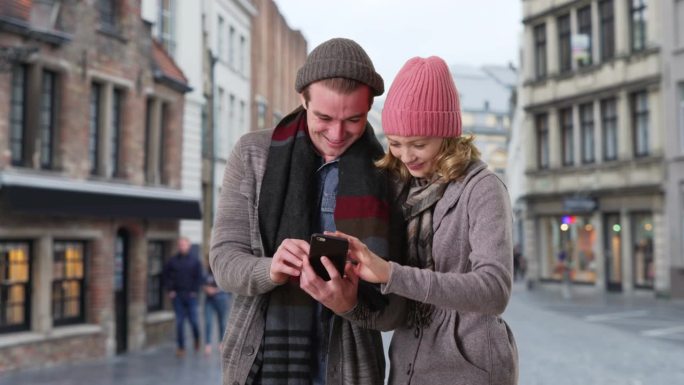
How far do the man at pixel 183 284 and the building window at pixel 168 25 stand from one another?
734cm

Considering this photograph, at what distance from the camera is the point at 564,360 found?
12.7m

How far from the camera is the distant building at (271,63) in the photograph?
111ft

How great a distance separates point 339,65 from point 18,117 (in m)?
11.4

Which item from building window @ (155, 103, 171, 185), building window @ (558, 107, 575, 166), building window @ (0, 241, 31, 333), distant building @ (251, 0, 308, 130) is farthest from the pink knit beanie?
building window @ (558, 107, 575, 166)

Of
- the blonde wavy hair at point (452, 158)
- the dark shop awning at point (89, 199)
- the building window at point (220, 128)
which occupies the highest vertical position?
the building window at point (220, 128)

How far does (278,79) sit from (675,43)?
54.3 ft

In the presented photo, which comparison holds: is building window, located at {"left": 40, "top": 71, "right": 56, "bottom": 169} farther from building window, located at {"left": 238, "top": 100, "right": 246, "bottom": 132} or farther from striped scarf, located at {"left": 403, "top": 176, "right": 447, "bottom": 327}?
building window, located at {"left": 238, "top": 100, "right": 246, "bottom": 132}

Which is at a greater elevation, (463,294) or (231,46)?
(231,46)

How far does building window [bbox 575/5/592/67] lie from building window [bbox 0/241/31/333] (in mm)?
22640

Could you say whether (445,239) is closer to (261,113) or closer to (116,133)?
(116,133)

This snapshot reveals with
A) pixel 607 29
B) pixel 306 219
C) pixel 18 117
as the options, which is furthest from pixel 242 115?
pixel 306 219

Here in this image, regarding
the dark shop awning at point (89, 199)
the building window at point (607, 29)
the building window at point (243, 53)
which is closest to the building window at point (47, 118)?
the dark shop awning at point (89, 199)

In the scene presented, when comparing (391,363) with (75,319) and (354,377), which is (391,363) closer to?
(354,377)

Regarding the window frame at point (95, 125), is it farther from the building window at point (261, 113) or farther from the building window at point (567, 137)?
the building window at point (567, 137)
